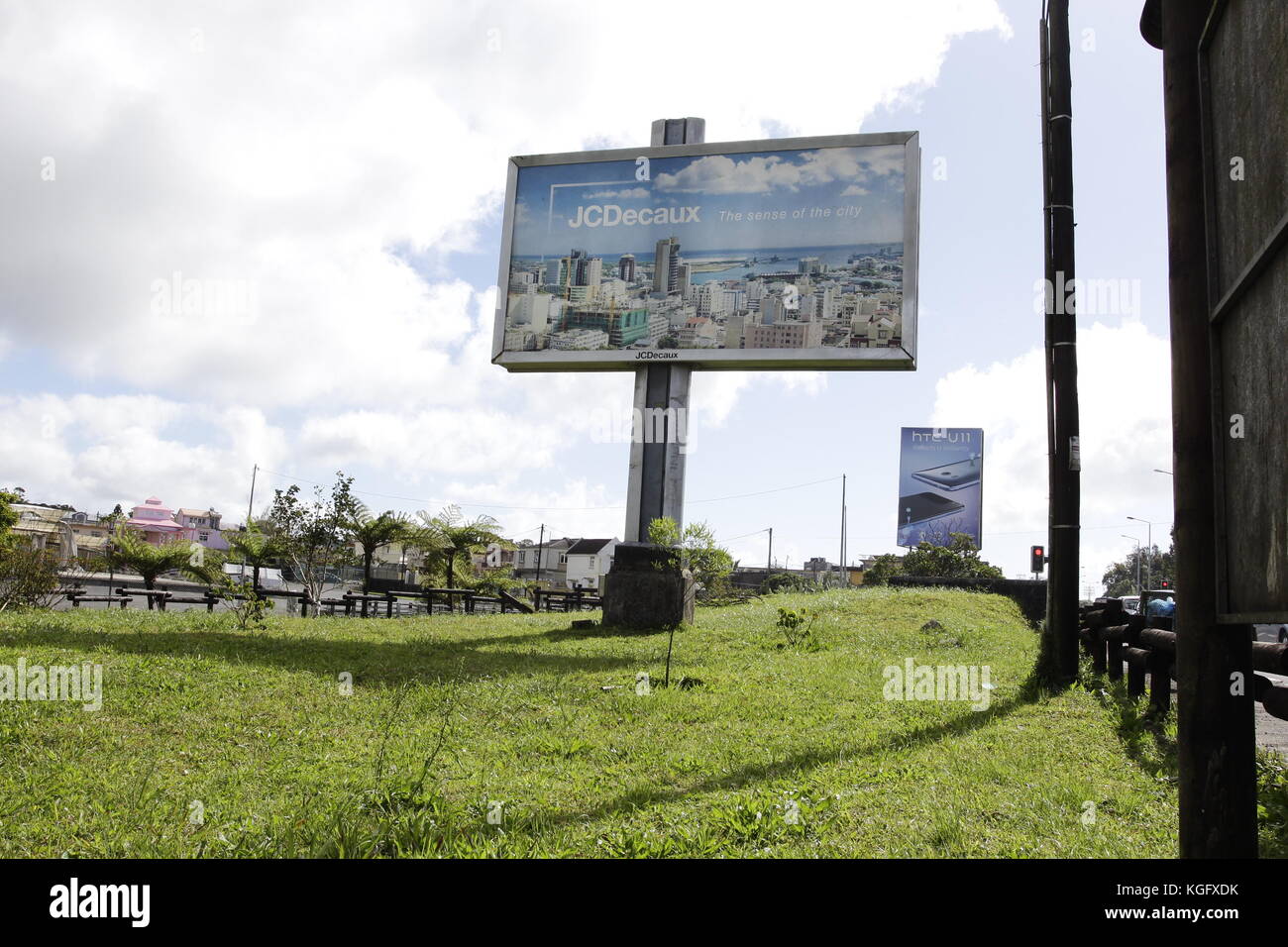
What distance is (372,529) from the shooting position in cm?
2236

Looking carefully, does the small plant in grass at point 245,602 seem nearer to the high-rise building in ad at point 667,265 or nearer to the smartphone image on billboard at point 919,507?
the high-rise building in ad at point 667,265

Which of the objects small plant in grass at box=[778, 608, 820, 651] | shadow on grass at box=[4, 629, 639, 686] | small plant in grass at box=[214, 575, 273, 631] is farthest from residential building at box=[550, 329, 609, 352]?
small plant in grass at box=[214, 575, 273, 631]

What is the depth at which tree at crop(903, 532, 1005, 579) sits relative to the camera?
117 ft

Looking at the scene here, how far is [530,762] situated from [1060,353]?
23.4ft

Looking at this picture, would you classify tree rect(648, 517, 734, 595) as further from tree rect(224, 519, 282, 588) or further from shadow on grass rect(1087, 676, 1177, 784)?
tree rect(224, 519, 282, 588)

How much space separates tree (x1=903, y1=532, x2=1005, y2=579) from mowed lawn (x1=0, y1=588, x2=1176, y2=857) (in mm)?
26490

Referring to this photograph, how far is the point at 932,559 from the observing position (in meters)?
35.9

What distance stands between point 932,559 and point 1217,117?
3478 centimetres

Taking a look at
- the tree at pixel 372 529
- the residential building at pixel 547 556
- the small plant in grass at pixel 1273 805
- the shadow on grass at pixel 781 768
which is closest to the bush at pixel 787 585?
the tree at pixel 372 529

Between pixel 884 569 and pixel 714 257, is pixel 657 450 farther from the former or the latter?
pixel 884 569

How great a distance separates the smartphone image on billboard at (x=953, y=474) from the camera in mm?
36062

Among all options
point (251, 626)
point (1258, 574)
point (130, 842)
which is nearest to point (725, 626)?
point (251, 626)

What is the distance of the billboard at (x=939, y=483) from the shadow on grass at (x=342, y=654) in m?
27.3
